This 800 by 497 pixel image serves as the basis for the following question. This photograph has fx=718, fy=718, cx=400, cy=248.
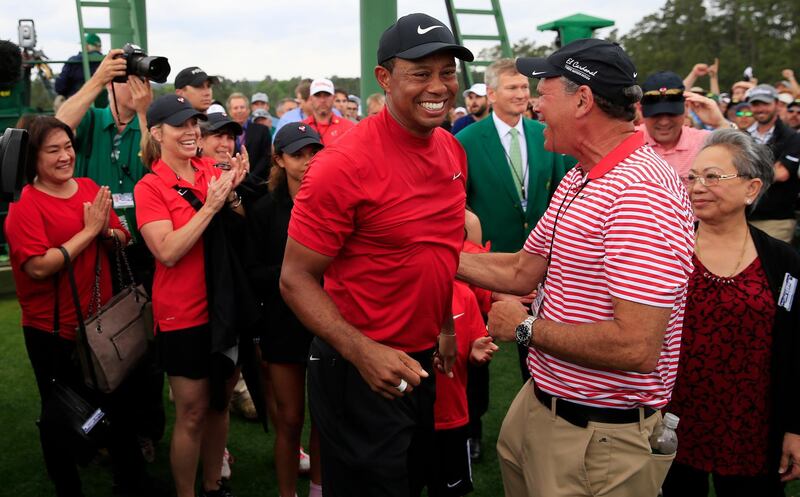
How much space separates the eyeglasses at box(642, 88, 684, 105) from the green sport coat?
782mm

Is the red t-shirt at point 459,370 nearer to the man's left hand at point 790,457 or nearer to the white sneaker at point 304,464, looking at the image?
the man's left hand at point 790,457

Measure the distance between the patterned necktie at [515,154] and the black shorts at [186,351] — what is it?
8.14 ft

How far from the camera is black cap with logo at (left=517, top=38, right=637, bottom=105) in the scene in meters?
2.28

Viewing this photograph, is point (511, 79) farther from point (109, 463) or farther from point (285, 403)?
point (109, 463)

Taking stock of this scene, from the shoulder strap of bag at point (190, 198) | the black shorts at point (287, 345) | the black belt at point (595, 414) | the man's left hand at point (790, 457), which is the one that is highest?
the shoulder strap of bag at point (190, 198)

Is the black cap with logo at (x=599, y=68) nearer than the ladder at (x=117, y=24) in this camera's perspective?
Answer: Yes

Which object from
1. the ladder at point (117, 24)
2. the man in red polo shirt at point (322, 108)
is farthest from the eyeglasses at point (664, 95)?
the ladder at point (117, 24)

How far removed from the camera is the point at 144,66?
437cm

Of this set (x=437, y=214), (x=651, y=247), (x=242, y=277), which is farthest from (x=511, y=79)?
(x=651, y=247)

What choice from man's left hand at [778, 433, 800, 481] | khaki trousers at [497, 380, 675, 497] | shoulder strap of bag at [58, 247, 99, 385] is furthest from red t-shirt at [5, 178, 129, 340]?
man's left hand at [778, 433, 800, 481]

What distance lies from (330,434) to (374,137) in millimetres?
1056

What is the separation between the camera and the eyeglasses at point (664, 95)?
15.4 ft

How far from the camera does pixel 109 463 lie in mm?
4648

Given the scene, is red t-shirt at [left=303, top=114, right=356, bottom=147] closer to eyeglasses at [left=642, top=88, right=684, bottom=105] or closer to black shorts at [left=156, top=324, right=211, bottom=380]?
eyeglasses at [left=642, top=88, right=684, bottom=105]
